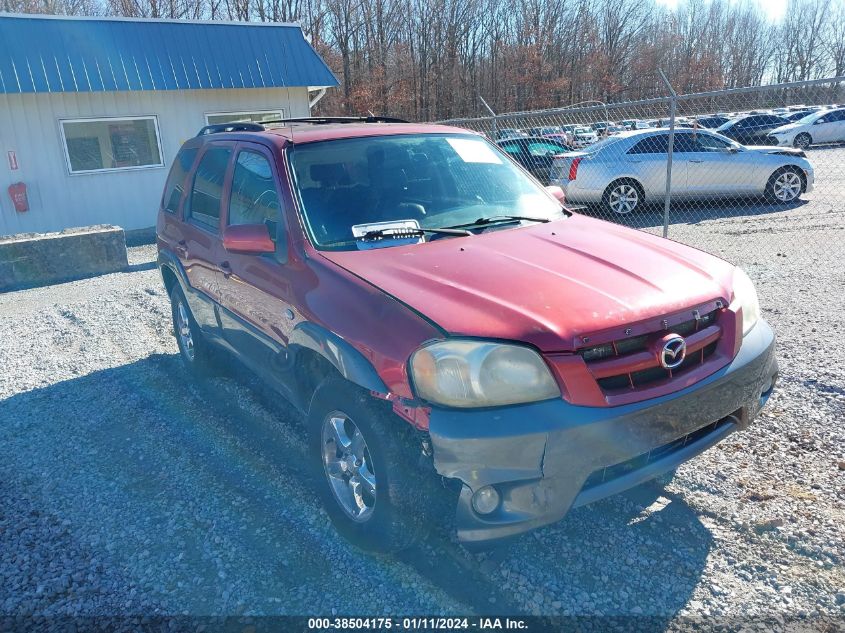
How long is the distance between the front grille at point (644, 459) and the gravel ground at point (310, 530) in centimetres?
54

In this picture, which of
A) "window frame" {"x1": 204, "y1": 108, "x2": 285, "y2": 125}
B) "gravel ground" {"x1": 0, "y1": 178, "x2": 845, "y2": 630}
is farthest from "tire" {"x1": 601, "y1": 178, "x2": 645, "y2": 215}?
"window frame" {"x1": 204, "y1": 108, "x2": 285, "y2": 125}

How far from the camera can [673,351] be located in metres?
2.67

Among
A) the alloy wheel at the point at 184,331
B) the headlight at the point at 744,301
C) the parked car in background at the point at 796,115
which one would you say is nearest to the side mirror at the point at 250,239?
the alloy wheel at the point at 184,331

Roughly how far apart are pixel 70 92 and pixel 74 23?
1511mm

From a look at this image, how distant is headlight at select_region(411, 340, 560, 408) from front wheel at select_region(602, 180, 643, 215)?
10.2 meters

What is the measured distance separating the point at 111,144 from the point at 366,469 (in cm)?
1281

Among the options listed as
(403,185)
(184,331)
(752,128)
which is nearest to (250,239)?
(403,185)

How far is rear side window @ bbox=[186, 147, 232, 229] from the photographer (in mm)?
4398

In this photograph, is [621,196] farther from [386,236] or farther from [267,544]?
[267,544]

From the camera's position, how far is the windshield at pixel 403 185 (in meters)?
3.53

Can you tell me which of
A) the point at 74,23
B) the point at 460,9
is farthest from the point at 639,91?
the point at 74,23

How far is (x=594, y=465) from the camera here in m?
2.48

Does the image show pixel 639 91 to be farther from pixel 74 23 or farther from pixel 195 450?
pixel 195 450

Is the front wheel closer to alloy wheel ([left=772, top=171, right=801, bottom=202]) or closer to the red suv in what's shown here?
alloy wheel ([left=772, top=171, right=801, bottom=202])
